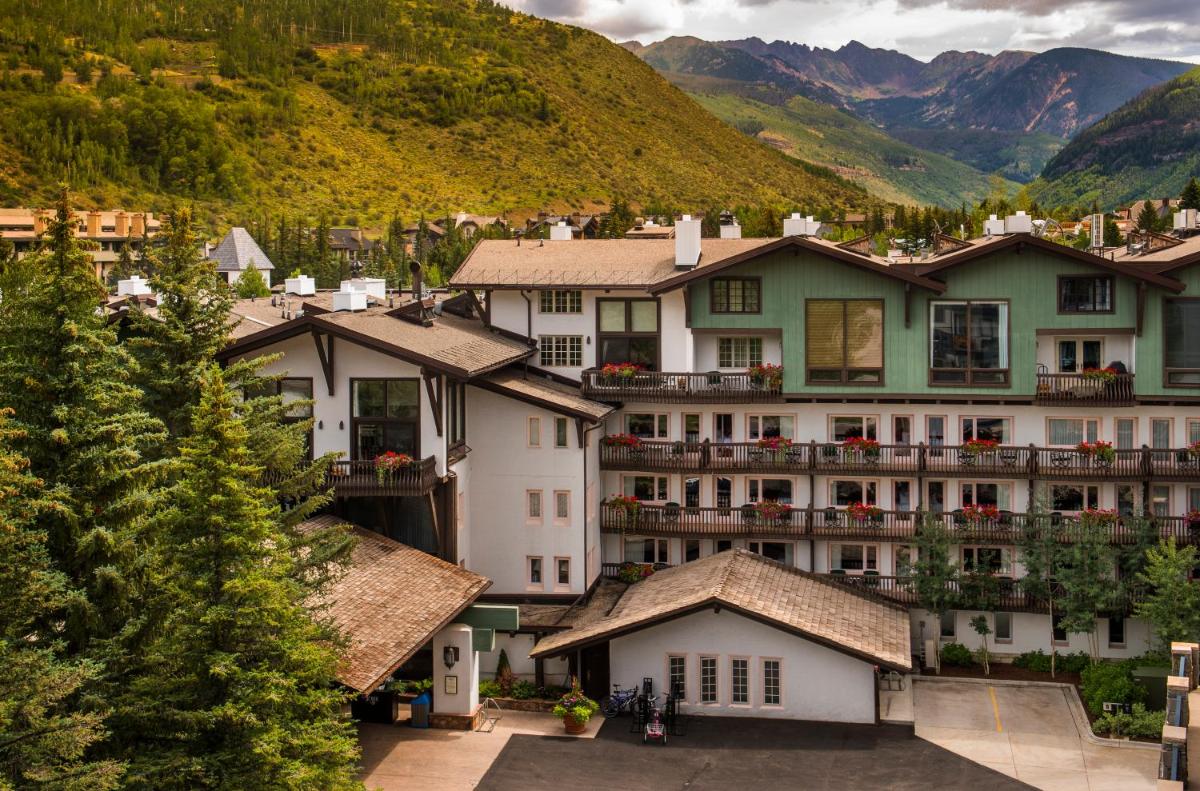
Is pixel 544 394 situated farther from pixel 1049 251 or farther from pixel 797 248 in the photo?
pixel 1049 251

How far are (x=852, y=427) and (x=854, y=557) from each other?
168 inches

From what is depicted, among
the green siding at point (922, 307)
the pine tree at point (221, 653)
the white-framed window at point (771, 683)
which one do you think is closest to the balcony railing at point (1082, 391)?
the green siding at point (922, 307)

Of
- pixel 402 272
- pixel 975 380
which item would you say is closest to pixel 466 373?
pixel 975 380

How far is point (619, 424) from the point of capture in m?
47.2

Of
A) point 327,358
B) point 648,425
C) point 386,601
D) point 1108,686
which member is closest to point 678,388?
point 648,425

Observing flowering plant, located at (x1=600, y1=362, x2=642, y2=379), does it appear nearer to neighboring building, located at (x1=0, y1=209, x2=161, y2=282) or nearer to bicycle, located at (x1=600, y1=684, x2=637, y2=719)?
bicycle, located at (x1=600, y1=684, x2=637, y2=719)

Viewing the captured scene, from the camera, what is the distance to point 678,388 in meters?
45.8

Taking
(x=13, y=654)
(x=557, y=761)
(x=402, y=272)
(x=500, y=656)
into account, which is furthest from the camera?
(x=402, y=272)

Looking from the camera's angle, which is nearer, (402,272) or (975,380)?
(975,380)

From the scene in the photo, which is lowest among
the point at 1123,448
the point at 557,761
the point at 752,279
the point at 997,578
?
the point at 557,761

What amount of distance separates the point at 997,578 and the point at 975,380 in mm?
6275

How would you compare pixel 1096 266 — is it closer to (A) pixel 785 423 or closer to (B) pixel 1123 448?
(B) pixel 1123 448

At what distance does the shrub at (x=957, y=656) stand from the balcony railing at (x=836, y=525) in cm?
340

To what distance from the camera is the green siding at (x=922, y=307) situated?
142 ft
